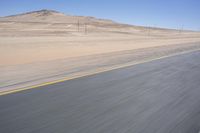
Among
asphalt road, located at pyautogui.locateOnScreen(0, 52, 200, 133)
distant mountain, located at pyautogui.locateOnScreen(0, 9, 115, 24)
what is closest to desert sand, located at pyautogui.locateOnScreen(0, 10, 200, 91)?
asphalt road, located at pyautogui.locateOnScreen(0, 52, 200, 133)

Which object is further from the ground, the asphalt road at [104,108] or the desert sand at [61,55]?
the asphalt road at [104,108]

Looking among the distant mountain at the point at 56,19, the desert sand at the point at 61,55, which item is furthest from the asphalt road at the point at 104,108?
the distant mountain at the point at 56,19

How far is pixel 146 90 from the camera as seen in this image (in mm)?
7488

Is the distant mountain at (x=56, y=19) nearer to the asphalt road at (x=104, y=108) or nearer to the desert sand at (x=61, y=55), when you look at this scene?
the desert sand at (x=61, y=55)

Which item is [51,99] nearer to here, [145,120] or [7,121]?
[7,121]

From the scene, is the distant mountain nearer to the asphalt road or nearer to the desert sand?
the desert sand

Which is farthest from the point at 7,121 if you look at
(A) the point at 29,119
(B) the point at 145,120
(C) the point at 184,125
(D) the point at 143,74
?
(D) the point at 143,74

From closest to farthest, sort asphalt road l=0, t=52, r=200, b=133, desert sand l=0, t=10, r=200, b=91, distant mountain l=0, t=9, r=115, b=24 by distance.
Answer: asphalt road l=0, t=52, r=200, b=133
desert sand l=0, t=10, r=200, b=91
distant mountain l=0, t=9, r=115, b=24

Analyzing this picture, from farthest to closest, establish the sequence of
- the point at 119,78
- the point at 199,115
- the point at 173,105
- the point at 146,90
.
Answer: the point at 119,78, the point at 146,90, the point at 173,105, the point at 199,115

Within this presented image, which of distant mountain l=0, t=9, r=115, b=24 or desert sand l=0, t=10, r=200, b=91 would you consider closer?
desert sand l=0, t=10, r=200, b=91

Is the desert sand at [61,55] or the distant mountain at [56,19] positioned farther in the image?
the distant mountain at [56,19]

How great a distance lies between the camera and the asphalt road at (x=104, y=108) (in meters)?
4.54

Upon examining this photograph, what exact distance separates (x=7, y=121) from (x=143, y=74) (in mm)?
6751

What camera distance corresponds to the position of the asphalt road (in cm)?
454
